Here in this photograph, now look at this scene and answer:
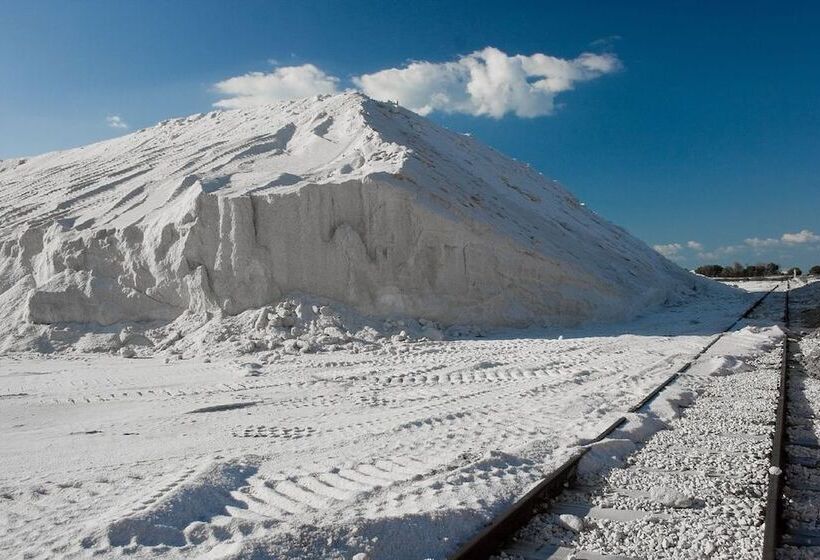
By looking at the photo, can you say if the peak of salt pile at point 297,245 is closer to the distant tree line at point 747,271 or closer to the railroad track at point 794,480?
the railroad track at point 794,480

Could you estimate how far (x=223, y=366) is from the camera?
35.1 ft

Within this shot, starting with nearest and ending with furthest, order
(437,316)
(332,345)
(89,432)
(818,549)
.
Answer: (818,549), (89,432), (332,345), (437,316)

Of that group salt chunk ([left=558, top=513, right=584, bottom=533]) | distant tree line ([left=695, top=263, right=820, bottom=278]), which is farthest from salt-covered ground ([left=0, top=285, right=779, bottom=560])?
distant tree line ([left=695, top=263, right=820, bottom=278])

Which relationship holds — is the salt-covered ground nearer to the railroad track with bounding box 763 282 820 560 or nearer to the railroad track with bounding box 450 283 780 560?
the railroad track with bounding box 450 283 780 560

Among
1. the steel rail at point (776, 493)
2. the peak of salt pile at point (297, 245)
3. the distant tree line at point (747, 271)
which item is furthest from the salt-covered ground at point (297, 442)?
the distant tree line at point (747, 271)

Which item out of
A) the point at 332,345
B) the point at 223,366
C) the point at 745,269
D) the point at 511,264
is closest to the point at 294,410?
the point at 223,366

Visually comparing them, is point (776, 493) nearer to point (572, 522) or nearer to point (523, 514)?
point (572, 522)

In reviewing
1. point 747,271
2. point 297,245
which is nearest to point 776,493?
point 297,245

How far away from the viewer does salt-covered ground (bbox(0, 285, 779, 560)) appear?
11.3 feet

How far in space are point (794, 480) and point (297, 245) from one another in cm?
1140

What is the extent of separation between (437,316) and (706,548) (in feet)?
36.5

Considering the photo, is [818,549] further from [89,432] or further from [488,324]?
[488,324]

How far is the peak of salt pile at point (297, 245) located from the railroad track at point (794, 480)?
8.14m

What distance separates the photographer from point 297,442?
575cm
